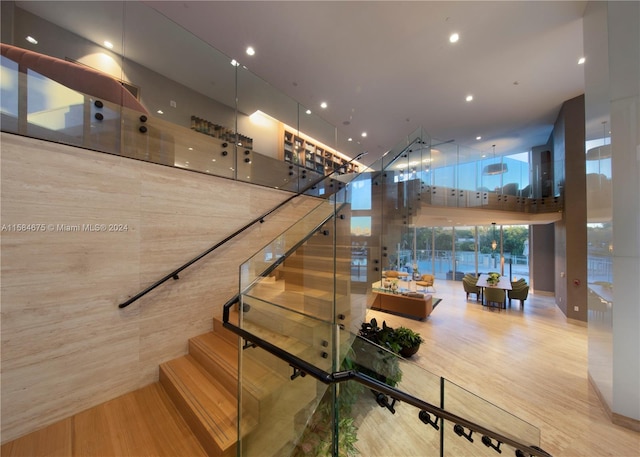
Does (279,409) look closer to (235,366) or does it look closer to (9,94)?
(235,366)

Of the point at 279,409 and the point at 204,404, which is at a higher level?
the point at 279,409

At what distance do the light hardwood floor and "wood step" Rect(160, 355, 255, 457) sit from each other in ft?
12.4

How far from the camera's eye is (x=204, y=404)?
214 centimetres

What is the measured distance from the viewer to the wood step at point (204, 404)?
1860 millimetres

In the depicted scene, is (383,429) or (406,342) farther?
(406,342)

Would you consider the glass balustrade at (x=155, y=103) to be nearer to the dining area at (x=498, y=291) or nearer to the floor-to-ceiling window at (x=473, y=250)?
the dining area at (x=498, y=291)

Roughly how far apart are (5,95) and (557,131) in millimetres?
12155

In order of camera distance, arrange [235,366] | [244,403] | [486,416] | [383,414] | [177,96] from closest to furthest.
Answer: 1. [244,403]
2. [486,416]
3. [235,366]
4. [383,414]
5. [177,96]

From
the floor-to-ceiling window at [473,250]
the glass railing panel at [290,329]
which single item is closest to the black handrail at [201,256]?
the glass railing panel at [290,329]

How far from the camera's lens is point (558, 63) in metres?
4.73

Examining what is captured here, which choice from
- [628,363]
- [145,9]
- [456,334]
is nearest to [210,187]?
[145,9]

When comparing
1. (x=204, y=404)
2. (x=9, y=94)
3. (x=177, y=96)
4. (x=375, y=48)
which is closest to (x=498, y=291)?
(x=375, y=48)

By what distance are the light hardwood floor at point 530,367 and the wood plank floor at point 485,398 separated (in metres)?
0.01

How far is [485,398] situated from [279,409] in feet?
11.6
